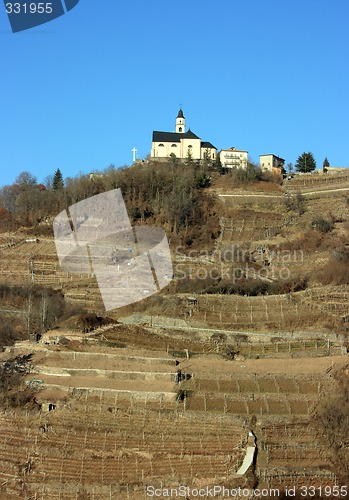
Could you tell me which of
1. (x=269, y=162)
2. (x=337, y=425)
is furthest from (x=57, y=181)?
(x=337, y=425)

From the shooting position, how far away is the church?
185ft

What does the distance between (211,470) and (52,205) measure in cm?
2987

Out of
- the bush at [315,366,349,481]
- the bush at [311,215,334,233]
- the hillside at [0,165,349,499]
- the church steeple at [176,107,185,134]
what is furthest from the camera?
the church steeple at [176,107,185,134]

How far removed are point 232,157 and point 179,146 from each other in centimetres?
389

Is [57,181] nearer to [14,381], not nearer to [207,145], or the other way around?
[207,145]

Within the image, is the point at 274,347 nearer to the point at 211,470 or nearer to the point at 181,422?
the point at 181,422

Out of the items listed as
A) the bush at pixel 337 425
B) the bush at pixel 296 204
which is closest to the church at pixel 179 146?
the bush at pixel 296 204

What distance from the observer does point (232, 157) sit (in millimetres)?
56844

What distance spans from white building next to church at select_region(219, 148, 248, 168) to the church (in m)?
0.79

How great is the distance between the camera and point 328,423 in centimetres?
2306

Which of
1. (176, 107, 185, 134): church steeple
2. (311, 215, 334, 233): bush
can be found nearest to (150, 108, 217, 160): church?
(176, 107, 185, 134): church steeple

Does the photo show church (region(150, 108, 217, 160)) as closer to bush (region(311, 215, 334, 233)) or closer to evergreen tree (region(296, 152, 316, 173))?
evergreen tree (region(296, 152, 316, 173))

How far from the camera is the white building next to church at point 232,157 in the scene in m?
56.1

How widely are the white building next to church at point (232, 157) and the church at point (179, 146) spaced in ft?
2.60
